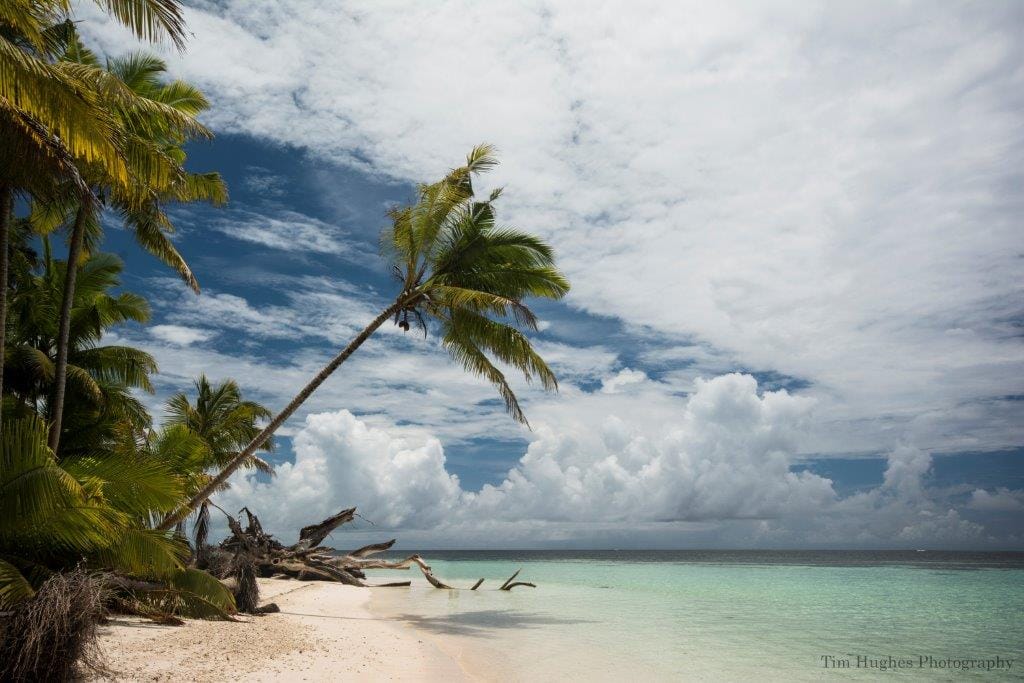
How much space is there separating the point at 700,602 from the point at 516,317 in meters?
12.8

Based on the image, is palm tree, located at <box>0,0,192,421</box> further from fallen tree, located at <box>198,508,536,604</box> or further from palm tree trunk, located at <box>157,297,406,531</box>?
fallen tree, located at <box>198,508,536,604</box>

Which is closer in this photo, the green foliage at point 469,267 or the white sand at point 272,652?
the white sand at point 272,652

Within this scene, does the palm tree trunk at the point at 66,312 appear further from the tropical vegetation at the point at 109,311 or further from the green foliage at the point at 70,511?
the green foliage at the point at 70,511

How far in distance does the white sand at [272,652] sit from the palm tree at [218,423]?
6.39 m

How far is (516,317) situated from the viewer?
13.0 m

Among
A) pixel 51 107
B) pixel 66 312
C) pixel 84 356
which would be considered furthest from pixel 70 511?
pixel 84 356

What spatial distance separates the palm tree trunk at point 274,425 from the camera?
10.9m

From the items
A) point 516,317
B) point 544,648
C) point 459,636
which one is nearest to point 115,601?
point 459,636

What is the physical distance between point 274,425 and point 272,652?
445cm

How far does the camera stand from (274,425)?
1185 cm

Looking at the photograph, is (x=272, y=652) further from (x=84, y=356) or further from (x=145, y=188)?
(x=84, y=356)

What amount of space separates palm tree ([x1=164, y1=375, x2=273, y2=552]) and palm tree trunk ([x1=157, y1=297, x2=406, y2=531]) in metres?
3.77

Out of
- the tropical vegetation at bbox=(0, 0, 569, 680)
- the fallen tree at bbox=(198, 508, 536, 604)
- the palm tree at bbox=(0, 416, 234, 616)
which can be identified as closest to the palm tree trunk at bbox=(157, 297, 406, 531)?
the tropical vegetation at bbox=(0, 0, 569, 680)

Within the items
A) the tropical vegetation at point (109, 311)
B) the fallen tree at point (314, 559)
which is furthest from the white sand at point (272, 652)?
the fallen tree at point (314, 559)
